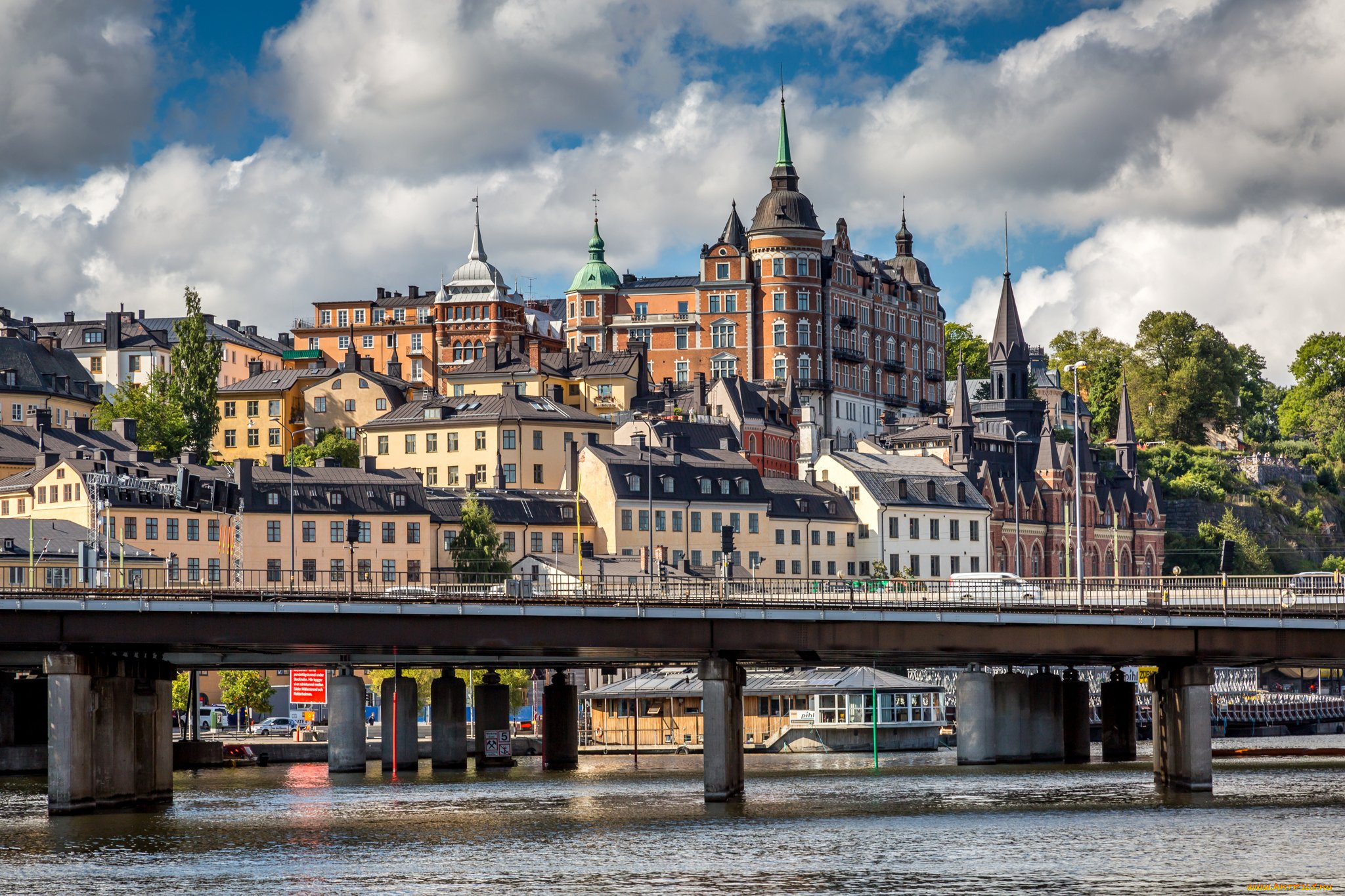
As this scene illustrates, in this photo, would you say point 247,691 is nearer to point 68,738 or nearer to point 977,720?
point 977,720

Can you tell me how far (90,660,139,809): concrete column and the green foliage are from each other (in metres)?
74.7

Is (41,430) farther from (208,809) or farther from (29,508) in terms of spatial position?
(208,809)

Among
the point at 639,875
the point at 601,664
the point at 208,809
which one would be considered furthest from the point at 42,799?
the point at 639,875

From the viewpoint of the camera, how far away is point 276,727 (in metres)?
164

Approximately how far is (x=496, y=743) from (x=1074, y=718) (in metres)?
33.4

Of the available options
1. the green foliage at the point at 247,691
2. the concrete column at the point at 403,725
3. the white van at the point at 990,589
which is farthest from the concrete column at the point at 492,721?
the green foliage at the point at 247,691

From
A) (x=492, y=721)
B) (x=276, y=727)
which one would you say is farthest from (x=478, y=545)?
(x=492, y=721)

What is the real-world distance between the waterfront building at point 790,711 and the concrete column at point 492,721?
928 inches

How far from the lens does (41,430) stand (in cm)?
19550

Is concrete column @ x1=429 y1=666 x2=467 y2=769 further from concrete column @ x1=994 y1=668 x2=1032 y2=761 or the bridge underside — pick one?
the bridge underside

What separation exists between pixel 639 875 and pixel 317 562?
110012 millimetres

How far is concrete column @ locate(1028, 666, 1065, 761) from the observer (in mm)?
122875

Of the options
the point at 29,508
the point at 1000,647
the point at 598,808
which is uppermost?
the point at 29,508

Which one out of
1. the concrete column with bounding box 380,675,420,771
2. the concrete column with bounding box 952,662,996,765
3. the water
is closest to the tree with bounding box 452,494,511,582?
the concrete column with bounding box 380,675,420,771
